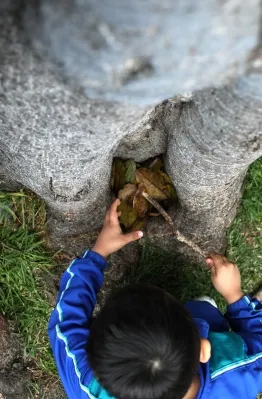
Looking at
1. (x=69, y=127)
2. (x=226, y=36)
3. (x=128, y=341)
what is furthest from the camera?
(x=128, y=341)

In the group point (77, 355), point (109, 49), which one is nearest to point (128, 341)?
point (77, 355)

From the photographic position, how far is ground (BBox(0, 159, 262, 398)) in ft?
5.60

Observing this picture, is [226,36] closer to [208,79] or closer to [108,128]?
[208,79]

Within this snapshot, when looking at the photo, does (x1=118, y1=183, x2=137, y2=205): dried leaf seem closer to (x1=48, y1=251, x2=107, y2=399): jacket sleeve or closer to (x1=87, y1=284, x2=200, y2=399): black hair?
(x1=48, y1=251, x2=107, y2=399): jacket sleeve

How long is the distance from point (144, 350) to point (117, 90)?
0.76 metres

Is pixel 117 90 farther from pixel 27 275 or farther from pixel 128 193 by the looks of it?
pixel 27 275

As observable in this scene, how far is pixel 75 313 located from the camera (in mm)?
1398

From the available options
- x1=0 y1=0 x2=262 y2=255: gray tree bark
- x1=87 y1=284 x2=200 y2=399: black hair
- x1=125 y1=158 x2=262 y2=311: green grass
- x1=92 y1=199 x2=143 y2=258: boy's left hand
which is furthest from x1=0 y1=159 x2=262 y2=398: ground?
x1=87 y1=284 x2=200 y2=399: black hair

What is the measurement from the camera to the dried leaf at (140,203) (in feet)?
5.33

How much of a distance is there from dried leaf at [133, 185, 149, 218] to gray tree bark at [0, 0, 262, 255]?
0.79ft

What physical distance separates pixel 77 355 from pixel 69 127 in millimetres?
814

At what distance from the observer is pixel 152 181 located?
1622 mm

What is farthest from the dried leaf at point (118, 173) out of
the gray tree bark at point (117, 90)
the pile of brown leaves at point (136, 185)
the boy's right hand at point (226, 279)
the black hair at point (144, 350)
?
the black hair at point (144, 350)

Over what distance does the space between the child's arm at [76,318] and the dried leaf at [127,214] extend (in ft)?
0.26
